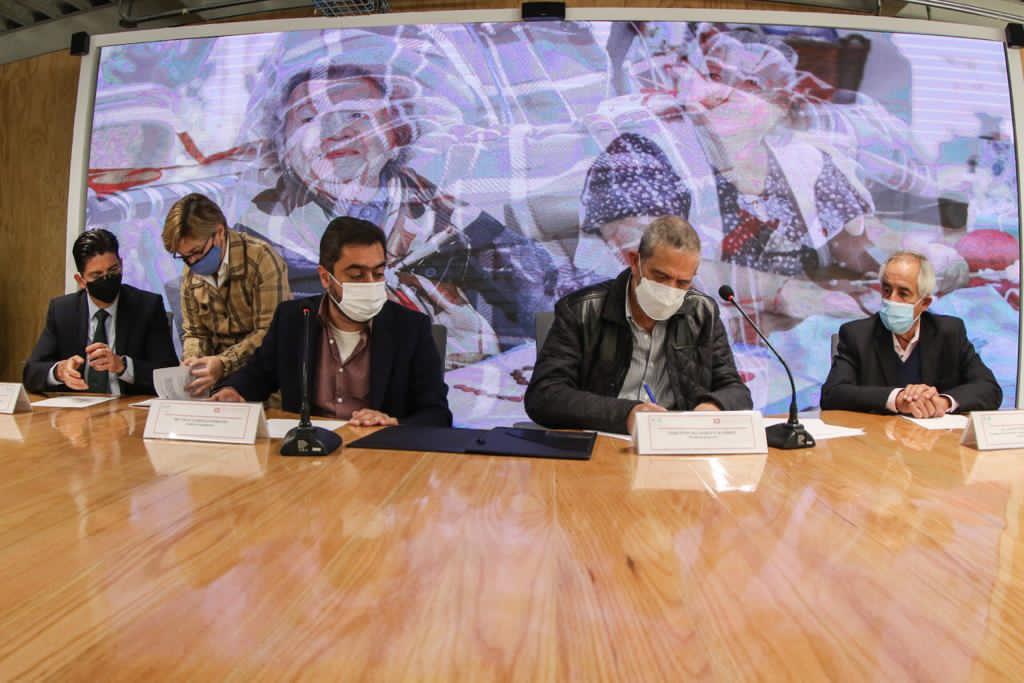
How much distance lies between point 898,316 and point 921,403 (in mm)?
525

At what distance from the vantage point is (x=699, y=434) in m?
1.39

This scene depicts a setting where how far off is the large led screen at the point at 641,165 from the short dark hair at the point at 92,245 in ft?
3.48

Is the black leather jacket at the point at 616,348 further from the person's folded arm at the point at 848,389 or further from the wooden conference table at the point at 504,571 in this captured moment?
the wooden conference table at the point at 504,571

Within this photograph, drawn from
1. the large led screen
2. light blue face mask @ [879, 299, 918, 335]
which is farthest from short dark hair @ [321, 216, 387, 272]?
light blue face mask @ [879, 299, 918, 335]

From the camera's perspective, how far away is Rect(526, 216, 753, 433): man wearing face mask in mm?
2002

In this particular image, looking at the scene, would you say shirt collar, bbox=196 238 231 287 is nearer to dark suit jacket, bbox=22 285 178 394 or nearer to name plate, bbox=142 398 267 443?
dark suit jacket, bbox=22 285 178 394

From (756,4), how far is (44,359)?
4082 mm

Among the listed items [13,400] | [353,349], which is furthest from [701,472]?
[13,400]

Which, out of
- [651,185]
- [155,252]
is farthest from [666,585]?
[155,252]

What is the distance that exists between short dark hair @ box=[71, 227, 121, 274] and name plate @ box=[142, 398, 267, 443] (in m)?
1.30

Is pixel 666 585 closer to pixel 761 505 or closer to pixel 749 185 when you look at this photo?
pixel 761 505

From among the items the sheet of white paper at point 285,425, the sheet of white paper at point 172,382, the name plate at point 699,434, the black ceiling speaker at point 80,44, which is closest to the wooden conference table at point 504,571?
the name plate at point 699,434

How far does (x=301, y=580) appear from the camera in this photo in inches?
27.6

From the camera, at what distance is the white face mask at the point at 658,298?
2.00 metres
